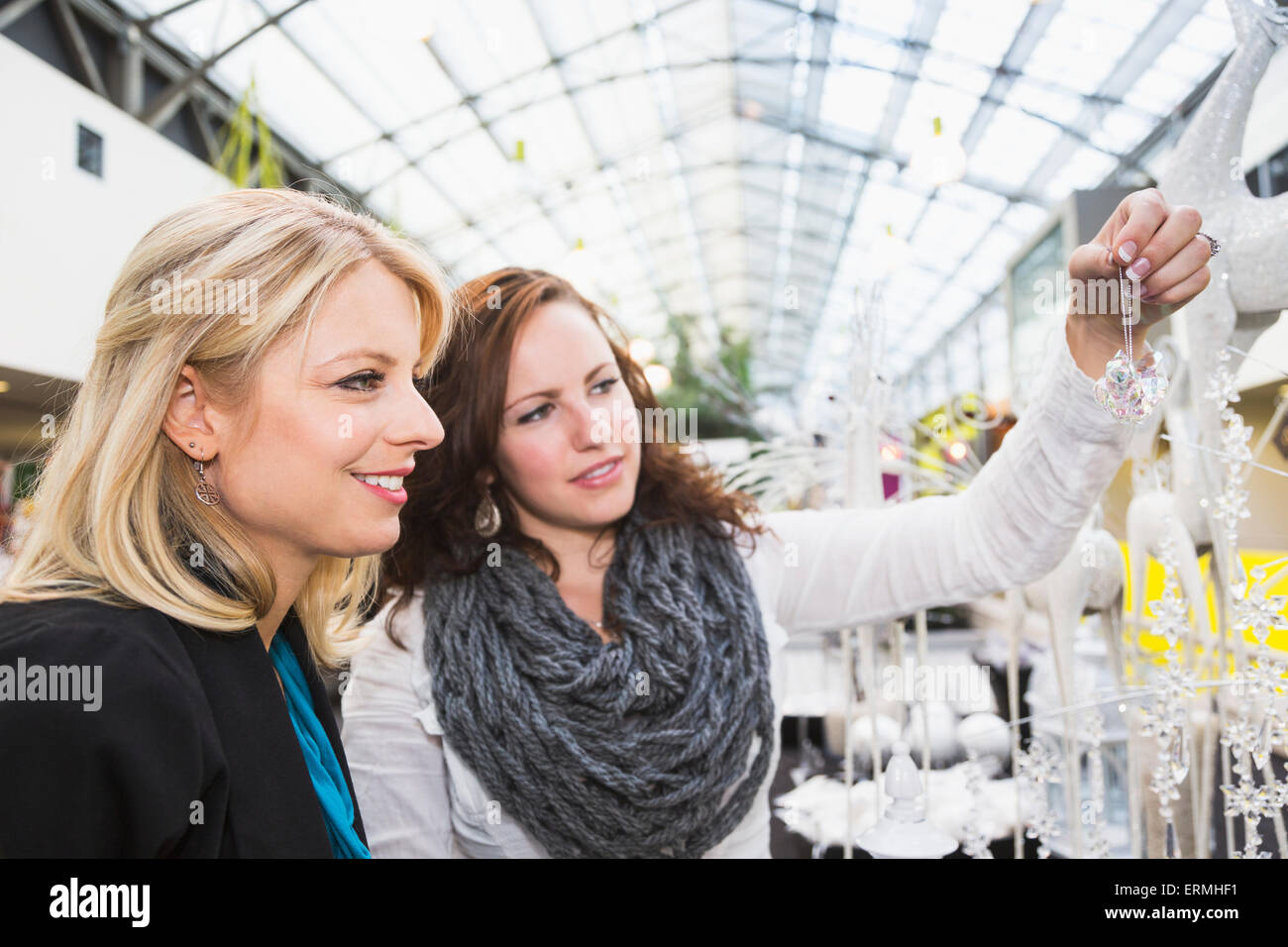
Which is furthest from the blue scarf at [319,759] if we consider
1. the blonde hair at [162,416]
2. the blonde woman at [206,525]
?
the blonde hair at [162,416]

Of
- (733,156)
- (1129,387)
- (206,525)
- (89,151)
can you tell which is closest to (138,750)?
(206,525)

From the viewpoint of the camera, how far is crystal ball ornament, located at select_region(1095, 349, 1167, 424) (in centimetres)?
65

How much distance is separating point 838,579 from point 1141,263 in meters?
0.52

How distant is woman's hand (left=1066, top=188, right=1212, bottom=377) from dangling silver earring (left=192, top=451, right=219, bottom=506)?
75 centimetres

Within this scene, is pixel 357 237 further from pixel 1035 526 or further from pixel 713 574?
pixel 1035 526

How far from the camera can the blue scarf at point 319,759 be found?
Result: 27.9 inches

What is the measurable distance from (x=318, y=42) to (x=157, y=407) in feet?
12.6

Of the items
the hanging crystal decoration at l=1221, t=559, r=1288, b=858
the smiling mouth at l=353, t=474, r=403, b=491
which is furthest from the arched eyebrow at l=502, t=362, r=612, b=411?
the hanging crystal decoration at l=1221, t=559, r=1288, b=858

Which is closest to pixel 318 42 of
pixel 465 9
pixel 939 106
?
pixel 465 9

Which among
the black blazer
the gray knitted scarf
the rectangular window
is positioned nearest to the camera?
the black blazer

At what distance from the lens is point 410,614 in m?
0.98

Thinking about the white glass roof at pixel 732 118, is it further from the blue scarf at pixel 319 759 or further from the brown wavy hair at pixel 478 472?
the blue scarf at pixel 319 759

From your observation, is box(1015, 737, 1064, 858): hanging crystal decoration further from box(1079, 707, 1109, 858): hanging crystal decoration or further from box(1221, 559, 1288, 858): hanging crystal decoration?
box(1221, 559, 1288, 858): hanging crystal decoration
